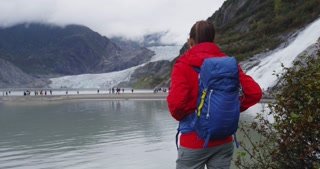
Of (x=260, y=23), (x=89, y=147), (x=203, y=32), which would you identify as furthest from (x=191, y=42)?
(x=260, y=23)

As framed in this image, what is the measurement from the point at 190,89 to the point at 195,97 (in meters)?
0.09

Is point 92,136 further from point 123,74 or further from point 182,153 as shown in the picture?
point 123,74

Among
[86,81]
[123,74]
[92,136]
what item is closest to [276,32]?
[92,136]

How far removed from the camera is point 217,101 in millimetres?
4066

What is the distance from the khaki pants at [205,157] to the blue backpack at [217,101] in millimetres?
146

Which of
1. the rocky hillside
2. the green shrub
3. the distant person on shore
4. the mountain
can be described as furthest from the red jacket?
the rocky hillside

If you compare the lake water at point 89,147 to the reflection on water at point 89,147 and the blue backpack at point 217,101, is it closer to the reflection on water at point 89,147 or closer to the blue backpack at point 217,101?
the reflection on water at point 89,147

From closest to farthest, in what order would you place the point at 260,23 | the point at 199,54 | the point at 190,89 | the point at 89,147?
the point at 190,89 < the point at 199,54 < the point at 89,147 < the point at 260,23

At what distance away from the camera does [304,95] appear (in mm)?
5164

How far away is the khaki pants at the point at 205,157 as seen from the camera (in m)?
4.29

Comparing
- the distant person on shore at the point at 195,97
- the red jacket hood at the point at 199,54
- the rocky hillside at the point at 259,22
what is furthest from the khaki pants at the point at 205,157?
the rocky hillside at the point at 259,22

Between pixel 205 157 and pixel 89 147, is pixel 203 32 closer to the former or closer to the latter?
pixel 205 157

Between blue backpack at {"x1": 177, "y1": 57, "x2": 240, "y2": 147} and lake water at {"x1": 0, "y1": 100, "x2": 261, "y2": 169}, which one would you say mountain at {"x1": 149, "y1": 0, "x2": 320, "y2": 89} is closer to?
lake water at {"x1": 0, "y1": 100, "x2": 261, "y2": 169}

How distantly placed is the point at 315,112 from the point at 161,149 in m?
11.9
